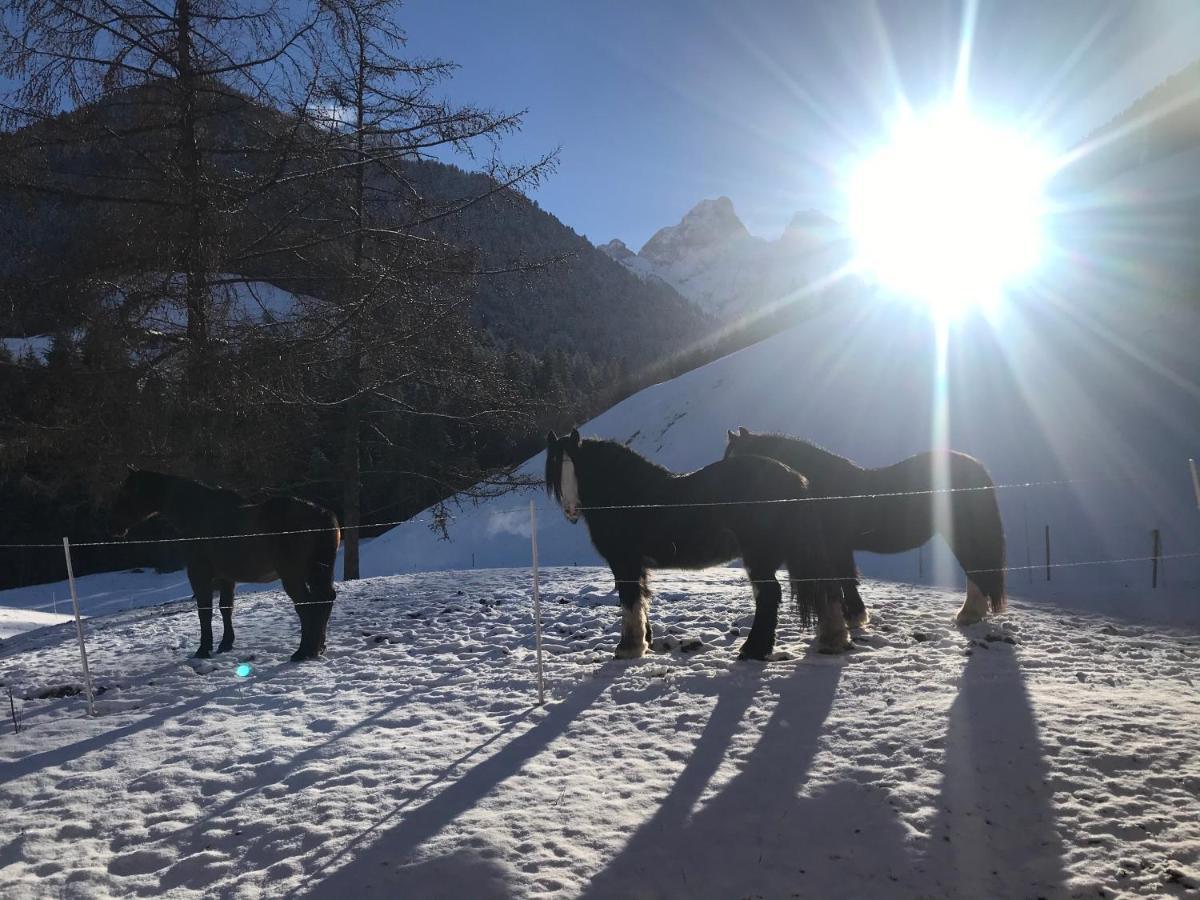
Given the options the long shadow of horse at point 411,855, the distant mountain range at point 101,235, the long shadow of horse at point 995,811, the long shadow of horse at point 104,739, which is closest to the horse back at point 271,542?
the long shadow of horse at point 104,739

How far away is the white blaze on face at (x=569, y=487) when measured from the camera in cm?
677

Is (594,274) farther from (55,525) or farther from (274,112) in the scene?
(274,112)

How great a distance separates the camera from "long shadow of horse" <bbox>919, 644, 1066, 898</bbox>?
2.66m

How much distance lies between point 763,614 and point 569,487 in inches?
89.0

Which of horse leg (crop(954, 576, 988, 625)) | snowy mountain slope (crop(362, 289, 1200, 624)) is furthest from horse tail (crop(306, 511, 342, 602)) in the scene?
horse leg (crop(954, 576, 988, 625))

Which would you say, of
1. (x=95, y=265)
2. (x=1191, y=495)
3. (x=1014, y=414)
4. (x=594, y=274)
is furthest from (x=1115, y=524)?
(x=594, y=274)

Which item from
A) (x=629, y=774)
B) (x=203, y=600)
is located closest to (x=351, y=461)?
(x=203, y=600)

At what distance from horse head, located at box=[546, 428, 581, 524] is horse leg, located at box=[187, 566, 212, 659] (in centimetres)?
388

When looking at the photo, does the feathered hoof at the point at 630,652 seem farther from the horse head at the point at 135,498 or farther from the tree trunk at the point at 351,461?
the tree trunk at the point at 351,461

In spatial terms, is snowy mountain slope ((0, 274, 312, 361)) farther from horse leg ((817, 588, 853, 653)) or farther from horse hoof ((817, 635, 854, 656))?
horse hoof ((817, 635, 854, 656))

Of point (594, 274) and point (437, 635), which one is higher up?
point (594, 274)

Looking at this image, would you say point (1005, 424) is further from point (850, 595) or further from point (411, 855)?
point (411, 855)

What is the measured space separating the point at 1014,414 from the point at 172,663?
73.8ft

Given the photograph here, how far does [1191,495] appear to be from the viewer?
632 inches
